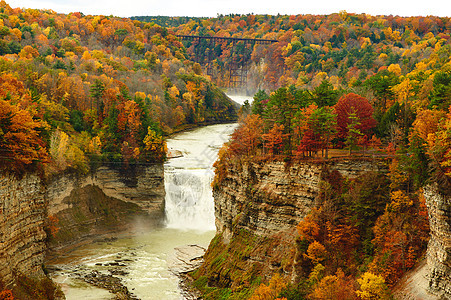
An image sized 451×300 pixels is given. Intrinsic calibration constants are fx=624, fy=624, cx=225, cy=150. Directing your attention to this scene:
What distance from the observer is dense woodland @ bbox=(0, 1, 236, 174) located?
65.8 m

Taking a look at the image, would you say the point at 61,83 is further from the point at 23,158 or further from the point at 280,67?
the point at 280,67

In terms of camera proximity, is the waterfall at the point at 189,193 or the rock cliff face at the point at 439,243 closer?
the rock cliff face at the point at 439,243

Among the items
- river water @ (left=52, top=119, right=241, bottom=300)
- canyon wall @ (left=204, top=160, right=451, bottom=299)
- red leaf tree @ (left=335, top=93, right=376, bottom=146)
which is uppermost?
red leaf tree @ (left=335, top=93, right=376, bottom=146)

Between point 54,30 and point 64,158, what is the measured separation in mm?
100091

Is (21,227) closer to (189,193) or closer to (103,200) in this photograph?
(103,200)

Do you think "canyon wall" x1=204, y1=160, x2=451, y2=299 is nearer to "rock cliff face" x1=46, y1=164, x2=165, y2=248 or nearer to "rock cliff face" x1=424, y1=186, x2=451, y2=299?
"rock cliff face" x1=424, y1=186, x2=451, y2=299

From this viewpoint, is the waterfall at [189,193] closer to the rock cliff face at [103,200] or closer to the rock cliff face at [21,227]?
the rock cliff face at [103,200]

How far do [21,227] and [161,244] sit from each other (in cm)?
3134

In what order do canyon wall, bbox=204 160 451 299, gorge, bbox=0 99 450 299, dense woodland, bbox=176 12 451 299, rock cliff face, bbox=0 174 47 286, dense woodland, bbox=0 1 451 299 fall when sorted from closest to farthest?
dense woodland, bbox=176 12 451 299 < dense woodland, bbox=0 1 451 299 < rock cliff face, bbox=0 174 47 286 < gorge, bbox=0 99 450 299 < canyon wall, bbox=204 160 451 299

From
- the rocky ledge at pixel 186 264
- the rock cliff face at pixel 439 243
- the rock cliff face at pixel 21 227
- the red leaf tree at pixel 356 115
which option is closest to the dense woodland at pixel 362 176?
the red leaf tree at pixel 356 115

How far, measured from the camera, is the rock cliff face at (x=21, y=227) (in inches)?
2149

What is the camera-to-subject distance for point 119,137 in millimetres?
103625

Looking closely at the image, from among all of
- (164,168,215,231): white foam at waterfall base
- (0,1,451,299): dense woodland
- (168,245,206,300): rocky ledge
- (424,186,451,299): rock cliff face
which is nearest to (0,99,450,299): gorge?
(424,186,451,299): rock cliff face

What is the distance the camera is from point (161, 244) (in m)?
86.9
